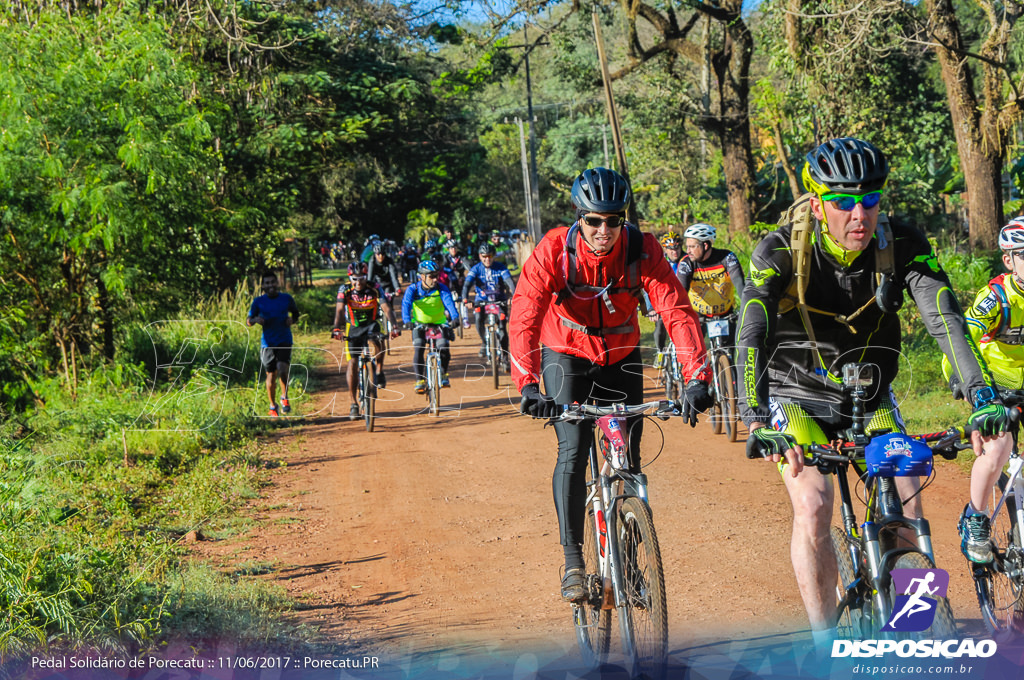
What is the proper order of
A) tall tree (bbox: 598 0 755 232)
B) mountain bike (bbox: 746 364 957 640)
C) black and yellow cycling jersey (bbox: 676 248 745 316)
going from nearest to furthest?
mountain bike (bbox: 746 364 957 640) < black and yellow cycling jersey (bbox: 676 248 745 316) < tall tree (bbox: 598 0 755 232)

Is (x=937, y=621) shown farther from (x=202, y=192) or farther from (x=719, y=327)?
(x=202, y=192)

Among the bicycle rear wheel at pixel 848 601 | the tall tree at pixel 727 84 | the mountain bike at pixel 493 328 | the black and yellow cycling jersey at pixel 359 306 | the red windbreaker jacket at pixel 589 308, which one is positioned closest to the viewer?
the bicycle rear wheel at pixel 848 601

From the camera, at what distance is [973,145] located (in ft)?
54.1

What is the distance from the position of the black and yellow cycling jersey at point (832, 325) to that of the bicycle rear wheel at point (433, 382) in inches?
359

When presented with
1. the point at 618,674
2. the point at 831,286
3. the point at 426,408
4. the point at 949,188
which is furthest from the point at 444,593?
the point at 949,188

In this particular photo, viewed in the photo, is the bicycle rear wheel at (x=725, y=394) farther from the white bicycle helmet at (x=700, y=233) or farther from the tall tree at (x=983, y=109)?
the tall tree at (x=983, y=109)

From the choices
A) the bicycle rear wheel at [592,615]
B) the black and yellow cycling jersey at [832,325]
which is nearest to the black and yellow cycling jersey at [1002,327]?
the black and yellow cycling jersey at [832,325]

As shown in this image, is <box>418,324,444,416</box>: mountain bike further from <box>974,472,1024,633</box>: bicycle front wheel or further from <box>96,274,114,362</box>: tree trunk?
<box>974,472,1024,633</box>: bicycle front wheel

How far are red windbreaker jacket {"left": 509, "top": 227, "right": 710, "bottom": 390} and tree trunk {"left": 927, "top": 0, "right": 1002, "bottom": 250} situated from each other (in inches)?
516

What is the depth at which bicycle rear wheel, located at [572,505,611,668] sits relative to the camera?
4.63m

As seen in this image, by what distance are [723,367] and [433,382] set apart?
4.36m

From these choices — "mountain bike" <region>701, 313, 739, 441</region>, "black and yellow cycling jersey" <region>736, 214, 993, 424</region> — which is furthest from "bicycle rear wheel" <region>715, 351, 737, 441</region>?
"black and yellow cycling jersey" <region>736, 214, 993, 424</region>

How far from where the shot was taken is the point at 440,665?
4.81m

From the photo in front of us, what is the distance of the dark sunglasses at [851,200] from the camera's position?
368cm
